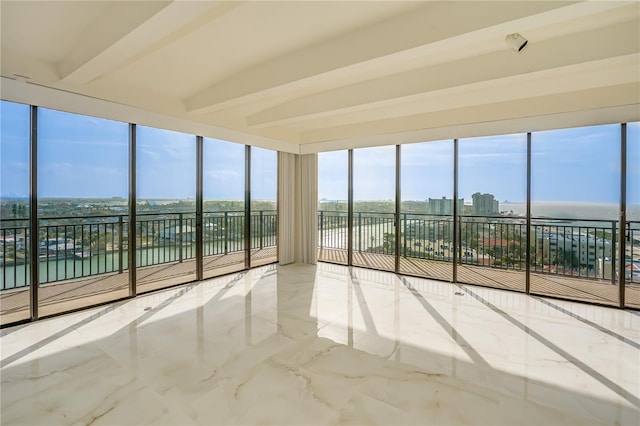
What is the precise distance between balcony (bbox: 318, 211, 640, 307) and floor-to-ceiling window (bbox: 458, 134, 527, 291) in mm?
15

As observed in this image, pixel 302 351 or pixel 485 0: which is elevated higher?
pixel 485 0

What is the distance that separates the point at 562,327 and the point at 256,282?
3.81m

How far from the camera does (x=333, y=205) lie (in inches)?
248

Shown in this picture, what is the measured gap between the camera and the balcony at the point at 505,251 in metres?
4.15

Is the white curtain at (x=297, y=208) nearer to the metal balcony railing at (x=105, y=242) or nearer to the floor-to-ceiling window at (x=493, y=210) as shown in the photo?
the metal balcony railing at (x=105, y=242)

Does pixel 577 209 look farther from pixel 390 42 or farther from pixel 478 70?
pixel 390 42

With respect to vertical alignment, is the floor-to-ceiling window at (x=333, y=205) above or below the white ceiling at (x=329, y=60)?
below

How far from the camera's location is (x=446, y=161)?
4953 millimetres

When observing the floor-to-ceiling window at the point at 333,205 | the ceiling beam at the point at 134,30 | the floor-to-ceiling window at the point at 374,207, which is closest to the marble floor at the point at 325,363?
the floor-to-ceiling window at the point at 374,207

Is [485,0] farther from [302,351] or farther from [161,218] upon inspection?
[161,218]

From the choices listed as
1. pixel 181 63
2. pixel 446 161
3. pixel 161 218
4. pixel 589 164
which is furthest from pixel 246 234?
pixel 589 164

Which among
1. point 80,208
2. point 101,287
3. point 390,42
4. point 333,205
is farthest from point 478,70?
point 101,287

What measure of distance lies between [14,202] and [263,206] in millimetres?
3409

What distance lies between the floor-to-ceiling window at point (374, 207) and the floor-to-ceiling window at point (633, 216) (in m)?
2.89
